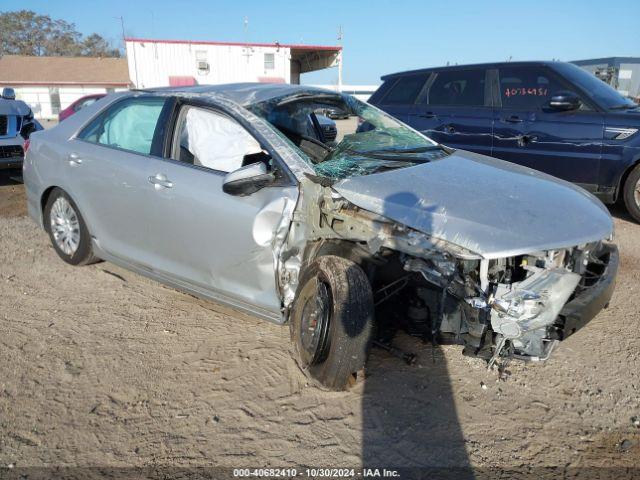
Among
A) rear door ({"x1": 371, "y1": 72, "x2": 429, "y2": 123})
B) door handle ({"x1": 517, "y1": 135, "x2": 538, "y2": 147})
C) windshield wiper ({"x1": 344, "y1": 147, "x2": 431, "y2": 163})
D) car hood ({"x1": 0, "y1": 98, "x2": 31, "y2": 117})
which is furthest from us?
car hood ({"x1": 0, "y1": 98, "x2": 31, "y2": 117})

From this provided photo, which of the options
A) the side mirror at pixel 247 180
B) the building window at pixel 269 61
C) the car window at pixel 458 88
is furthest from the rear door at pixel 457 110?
the building window at pixel 269 61

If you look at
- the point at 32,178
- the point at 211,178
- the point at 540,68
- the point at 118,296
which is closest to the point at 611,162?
the point at 540,68

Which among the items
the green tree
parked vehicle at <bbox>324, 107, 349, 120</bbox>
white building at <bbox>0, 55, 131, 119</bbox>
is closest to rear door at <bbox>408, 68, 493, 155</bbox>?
parked vehicle at <bbox>324, 107, 349, 120</bbox>

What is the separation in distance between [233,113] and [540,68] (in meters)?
4.48

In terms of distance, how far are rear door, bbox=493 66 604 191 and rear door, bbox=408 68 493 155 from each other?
0.18 metres

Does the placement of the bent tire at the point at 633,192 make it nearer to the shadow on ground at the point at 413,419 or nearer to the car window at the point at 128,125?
the shadow on ground at the point at 413,419

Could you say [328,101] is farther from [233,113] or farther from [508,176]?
[508,176]

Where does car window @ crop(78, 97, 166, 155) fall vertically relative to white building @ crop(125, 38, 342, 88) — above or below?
below

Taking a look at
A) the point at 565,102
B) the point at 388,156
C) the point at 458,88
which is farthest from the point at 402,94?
the point at 388,156

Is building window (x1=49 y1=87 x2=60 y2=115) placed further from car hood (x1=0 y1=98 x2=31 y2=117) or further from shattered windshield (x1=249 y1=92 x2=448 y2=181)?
shattered windshield (x1=249 y1=92 x2=448 y2=181)

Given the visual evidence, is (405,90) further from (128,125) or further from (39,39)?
(39,39)

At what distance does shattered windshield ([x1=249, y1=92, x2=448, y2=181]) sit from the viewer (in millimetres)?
3256

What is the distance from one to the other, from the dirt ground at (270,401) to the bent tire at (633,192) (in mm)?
2491

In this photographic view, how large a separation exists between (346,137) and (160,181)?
4.53 ft
